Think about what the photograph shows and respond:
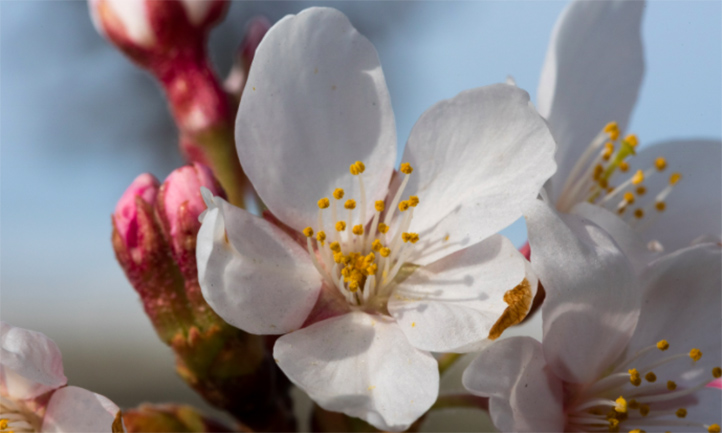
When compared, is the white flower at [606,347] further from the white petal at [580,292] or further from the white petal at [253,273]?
the white petal at [253,273]

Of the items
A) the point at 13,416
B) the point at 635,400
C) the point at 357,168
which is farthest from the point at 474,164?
the point at 13,416

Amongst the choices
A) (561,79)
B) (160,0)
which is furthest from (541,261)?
(160,0)

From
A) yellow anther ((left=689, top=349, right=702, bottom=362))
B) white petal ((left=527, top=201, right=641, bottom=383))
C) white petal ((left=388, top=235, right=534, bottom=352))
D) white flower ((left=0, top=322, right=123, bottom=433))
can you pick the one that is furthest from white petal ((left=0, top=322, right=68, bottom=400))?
yellow anther ((left=689, top=349, right=702, bottom=362))

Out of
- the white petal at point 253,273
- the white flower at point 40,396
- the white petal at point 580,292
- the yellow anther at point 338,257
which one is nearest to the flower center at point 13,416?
the white flower at point 40,396

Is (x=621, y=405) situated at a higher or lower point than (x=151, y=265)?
lower

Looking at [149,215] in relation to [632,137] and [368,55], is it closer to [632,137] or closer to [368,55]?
[368,55]

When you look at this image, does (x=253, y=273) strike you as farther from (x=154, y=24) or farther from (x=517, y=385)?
(x=154, y=24)

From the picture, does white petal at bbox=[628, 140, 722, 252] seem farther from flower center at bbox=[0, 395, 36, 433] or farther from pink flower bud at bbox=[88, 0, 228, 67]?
flower center at bbox=[0, 395, 36, 433]
